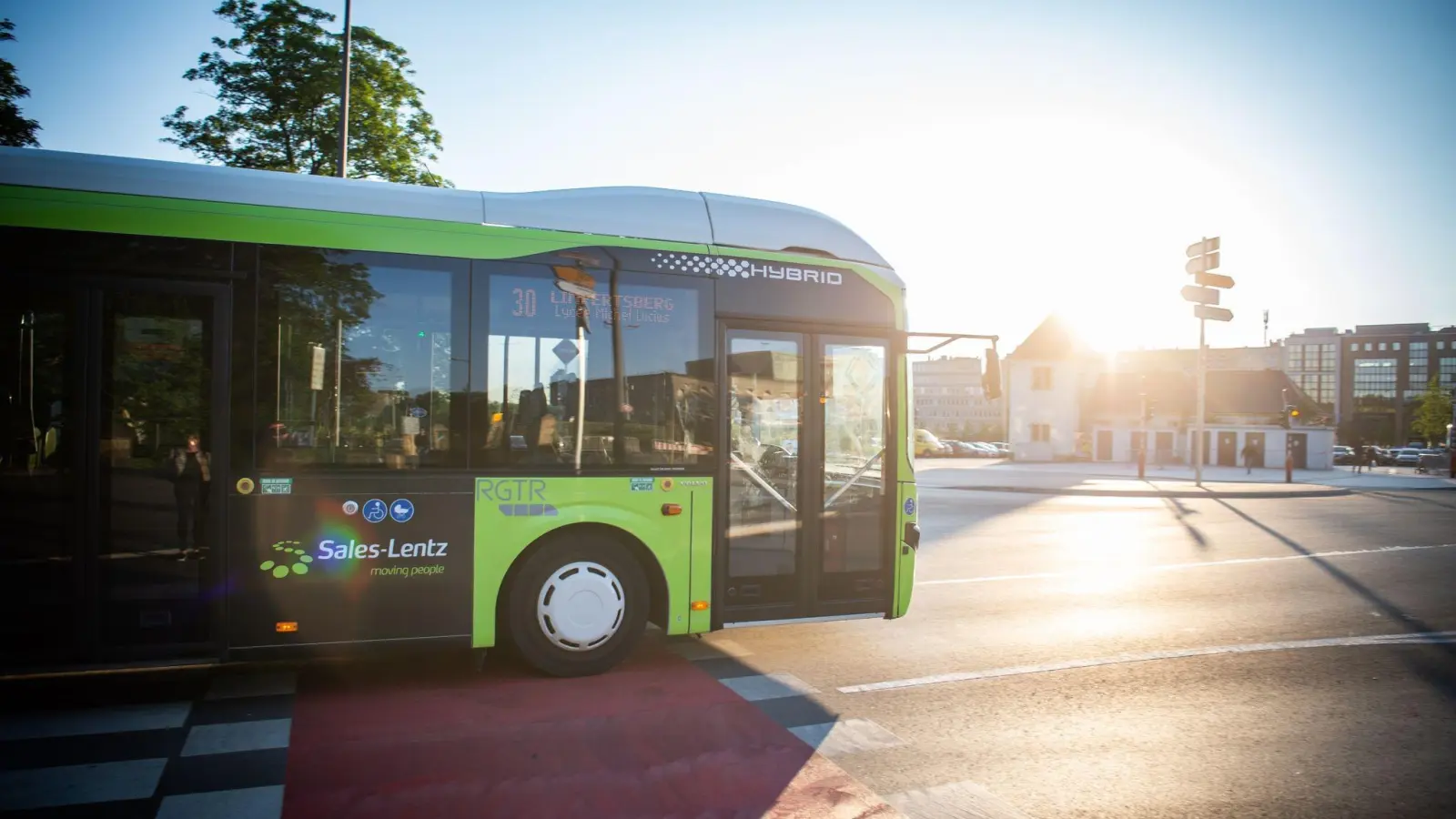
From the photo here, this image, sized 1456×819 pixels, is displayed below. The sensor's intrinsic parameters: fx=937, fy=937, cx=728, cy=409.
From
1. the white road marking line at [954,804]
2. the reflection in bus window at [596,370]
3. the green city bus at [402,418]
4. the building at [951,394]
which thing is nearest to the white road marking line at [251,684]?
the green city bus at [402,418]

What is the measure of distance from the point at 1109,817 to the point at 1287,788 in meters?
1.25

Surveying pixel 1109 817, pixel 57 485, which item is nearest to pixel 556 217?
pixel 57 485

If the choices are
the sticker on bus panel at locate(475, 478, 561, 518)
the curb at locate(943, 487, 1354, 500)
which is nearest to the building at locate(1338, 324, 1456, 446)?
the curb at locate(943, 487, 1354, 500)

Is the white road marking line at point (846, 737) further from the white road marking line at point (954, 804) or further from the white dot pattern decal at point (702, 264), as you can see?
the white dot pattern decal at point (702, 264)

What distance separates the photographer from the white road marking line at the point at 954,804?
14.9 feet

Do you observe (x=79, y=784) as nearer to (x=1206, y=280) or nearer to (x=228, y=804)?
(x=228, y=804)

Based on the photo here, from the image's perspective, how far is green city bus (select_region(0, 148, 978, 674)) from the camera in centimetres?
584

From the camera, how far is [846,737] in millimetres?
5684

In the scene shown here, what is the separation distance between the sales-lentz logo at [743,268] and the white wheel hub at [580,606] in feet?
7.73

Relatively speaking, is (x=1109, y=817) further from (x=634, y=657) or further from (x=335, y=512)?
(x=335, y=512)

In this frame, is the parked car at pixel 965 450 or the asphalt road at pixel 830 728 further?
the parked car at pixel 965 450

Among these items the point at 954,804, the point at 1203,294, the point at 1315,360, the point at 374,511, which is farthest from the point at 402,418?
the point at 1315,360

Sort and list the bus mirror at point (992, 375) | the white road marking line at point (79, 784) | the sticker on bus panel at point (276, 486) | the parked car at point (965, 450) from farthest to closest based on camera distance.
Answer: the parked car at point (965, 450), the bus mirror at point (992, 375), the sticker on bus panel at point (276, 486), the white road marking line at point (79, 784)

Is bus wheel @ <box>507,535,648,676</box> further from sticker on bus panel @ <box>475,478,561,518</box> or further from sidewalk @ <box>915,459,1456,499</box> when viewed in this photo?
sidewalk @ <box>915,459,1456,499</box>
